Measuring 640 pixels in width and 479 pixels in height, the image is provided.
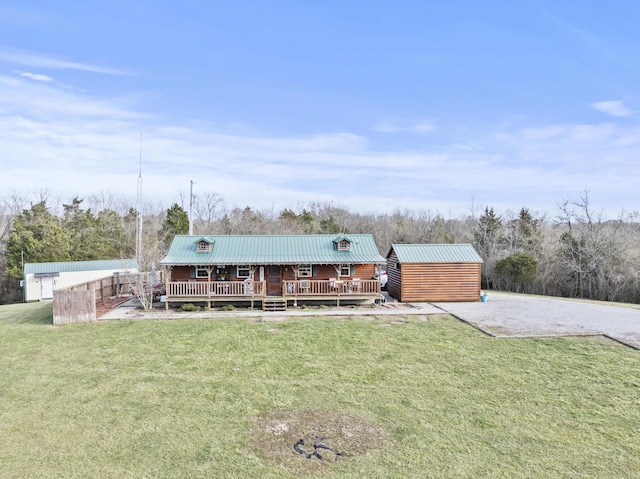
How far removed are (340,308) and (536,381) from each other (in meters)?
10.9

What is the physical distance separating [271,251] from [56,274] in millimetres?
17586

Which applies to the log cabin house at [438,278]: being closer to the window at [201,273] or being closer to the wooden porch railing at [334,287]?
the wooden porch railing at [334,287]

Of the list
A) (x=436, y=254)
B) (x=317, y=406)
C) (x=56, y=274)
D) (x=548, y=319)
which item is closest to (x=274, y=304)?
(x=436, y=254)

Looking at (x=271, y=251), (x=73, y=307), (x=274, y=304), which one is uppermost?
(x=271, y=251)

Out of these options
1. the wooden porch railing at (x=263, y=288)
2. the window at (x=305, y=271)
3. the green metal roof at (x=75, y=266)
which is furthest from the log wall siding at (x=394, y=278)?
the green metal roof at (x=75, y=266)

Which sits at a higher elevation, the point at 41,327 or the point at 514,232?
the point at 514,232

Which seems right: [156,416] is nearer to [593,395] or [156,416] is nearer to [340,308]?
[593,395]

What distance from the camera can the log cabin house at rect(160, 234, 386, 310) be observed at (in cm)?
2000

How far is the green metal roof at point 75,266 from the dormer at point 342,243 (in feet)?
51.9

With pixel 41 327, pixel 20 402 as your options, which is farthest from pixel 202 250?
pixel 20 402

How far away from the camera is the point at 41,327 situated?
52.9 ft

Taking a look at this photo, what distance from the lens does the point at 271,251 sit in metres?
21.5

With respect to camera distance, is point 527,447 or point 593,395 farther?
point 593,395

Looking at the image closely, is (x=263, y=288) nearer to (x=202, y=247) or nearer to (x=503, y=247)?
(x=202, y=247)
